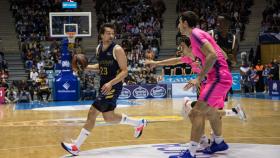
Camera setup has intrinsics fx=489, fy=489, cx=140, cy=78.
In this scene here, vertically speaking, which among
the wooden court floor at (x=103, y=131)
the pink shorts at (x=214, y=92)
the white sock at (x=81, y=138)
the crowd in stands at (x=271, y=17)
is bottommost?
the wooden court floor at (x=103, y=131)

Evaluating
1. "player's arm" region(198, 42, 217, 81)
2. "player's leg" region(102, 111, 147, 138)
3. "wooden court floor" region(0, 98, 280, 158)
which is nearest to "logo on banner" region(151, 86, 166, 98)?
"wooden court floor" region(0, 98, 280, 158)

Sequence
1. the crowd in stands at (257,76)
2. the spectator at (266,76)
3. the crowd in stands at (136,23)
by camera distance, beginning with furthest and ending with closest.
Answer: the crowd in stands at (136,23), the spectator at (266,76), the crowd in stands at (257,76)

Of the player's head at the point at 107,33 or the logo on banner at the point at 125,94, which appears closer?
the player's head at the point at 107,33

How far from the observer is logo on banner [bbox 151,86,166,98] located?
71.2 ft

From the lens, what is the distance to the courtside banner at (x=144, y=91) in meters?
21.3

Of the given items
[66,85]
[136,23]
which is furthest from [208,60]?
[136,23]

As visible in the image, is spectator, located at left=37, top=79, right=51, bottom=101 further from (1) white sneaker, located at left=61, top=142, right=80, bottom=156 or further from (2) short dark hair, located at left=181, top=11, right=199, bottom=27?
(2) short dark hair, located at left=181, top=11, right=199, bottom=27

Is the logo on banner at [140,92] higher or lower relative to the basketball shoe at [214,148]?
lower

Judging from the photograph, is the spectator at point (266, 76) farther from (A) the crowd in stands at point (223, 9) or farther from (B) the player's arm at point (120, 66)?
(B) the player's arm at point (120, 66)

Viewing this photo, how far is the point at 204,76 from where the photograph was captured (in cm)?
618

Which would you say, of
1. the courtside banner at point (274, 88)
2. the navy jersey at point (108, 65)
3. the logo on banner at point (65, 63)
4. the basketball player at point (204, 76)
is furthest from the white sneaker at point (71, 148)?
the courtside banner at point (274, 88)

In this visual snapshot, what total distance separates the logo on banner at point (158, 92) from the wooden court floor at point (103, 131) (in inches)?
279

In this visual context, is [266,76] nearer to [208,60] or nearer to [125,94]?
A: [125,94]

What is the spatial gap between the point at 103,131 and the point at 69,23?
36.2ft
